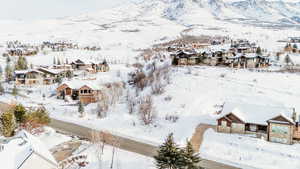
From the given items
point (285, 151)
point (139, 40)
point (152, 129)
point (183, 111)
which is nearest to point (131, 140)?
point (152, 129)

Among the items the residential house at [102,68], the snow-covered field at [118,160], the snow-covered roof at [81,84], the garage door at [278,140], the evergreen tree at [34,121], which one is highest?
the residential house at [102,68]

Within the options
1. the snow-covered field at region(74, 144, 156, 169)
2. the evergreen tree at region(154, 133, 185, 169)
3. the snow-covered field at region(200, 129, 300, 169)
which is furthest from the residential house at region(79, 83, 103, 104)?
the evergreen tree at region(154, 133, 185, 169)

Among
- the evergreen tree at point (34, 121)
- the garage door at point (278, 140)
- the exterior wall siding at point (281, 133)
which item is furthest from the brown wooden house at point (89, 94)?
the garage door at point (278, 140)

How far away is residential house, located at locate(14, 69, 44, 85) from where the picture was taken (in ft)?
180

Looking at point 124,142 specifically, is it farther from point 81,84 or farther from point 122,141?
point 81,84

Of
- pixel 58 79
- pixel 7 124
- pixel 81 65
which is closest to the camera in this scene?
pixel 7 124

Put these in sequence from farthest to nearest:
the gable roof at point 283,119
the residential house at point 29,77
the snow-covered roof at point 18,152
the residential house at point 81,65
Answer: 1. the residential house at point 81,65
2. the residential house at point 29,77
3. the gable roof at point 283,119
4. the snow-covered roof at point 18,152

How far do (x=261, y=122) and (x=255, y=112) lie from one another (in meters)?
1.51

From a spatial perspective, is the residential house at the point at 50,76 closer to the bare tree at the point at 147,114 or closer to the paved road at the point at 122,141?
the paved road at the point at 122,141

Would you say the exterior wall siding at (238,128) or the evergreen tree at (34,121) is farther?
the exterior wall siding at (238,128)

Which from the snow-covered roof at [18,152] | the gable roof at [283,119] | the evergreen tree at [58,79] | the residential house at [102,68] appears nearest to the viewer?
the snow-covered roof at [18,152]

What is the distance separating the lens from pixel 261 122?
26.4 m

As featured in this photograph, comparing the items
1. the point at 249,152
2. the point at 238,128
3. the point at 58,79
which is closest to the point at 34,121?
the point at 249,152

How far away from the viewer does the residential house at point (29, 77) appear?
180ft
